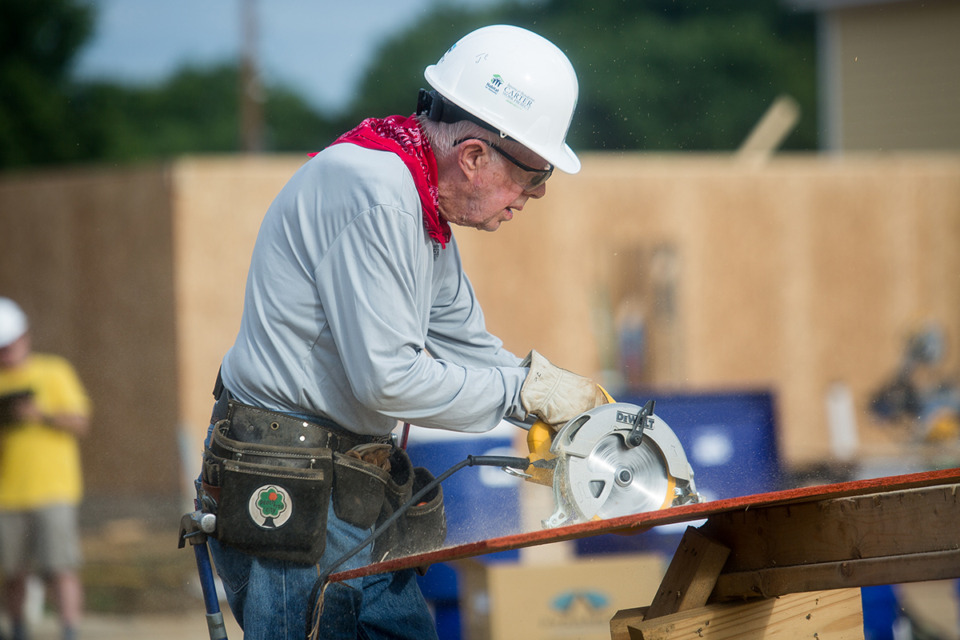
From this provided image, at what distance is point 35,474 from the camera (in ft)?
19.9

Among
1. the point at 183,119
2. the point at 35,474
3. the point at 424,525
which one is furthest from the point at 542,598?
the point at 183,119

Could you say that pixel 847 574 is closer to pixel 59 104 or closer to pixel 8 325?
pixel 8 325

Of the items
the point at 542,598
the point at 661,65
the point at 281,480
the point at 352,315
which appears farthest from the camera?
the point at 661,65

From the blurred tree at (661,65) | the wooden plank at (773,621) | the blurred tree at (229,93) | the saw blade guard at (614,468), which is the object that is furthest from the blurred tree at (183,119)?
the wooden plank at (773,621)

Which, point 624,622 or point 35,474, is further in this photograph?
point 35,474

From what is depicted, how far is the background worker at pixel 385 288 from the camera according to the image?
6.97ft

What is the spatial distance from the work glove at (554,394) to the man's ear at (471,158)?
42 centimetres

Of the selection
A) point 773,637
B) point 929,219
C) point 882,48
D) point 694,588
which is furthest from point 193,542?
point 882,48

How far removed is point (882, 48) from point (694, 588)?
545 inches

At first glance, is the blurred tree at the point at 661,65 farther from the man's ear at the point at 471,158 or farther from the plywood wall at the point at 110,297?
the plywood wall at the point at 110,297

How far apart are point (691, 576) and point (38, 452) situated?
4869 mm

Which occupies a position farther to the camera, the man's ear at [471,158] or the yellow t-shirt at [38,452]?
the yellow t-shirt at [38,452]

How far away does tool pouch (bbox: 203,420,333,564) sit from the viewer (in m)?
2.21

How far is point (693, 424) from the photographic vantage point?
3686 mm
